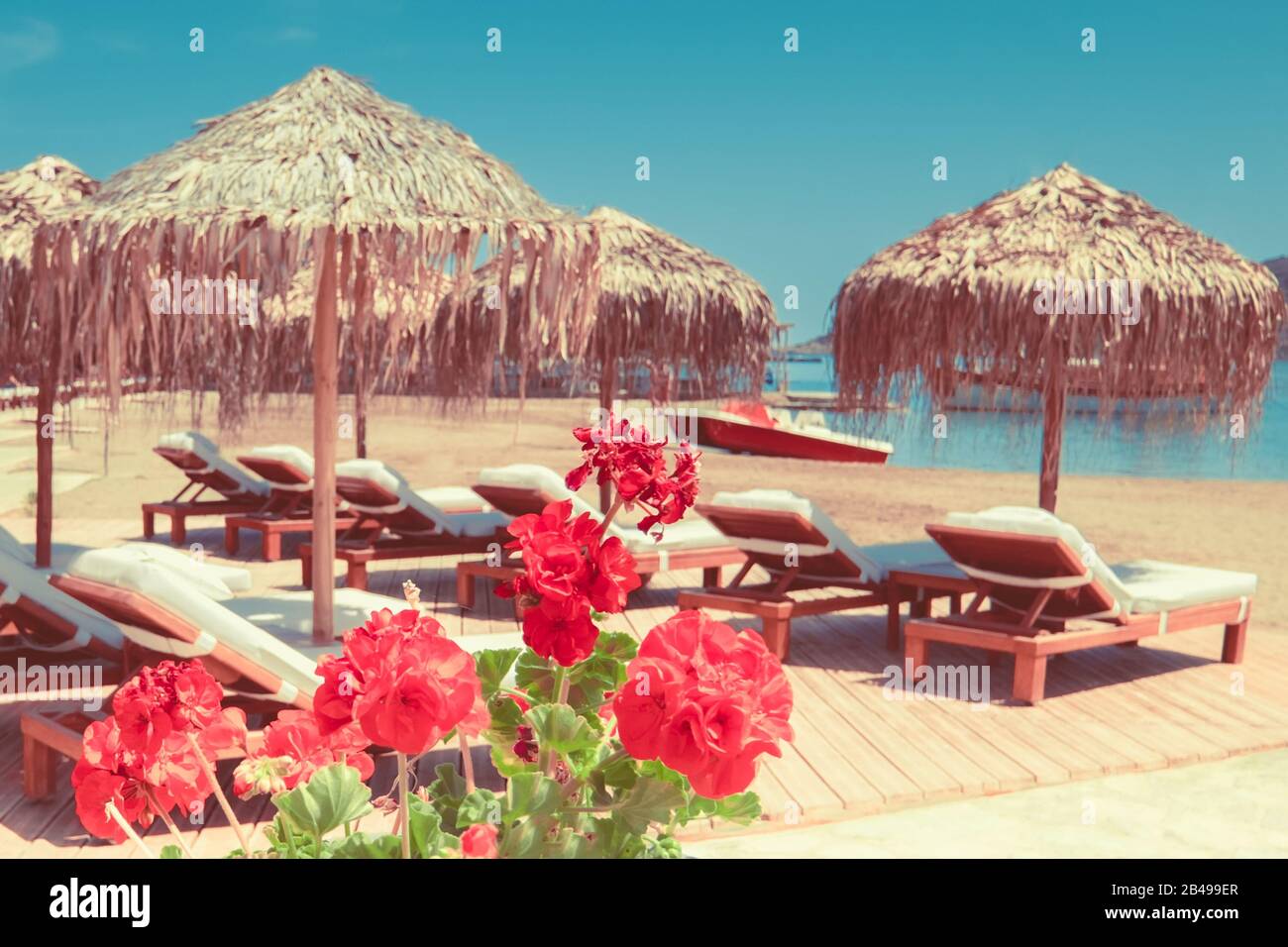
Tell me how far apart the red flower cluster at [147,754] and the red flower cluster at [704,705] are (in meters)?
0.34

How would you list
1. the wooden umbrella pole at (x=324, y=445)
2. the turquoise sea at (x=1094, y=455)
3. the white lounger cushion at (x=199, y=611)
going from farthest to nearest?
the turquoise sea at (x=1094, y=455), the wooden umbrella pole at (x=324, y=445), the white lounger cushion at (x=199, y=611)

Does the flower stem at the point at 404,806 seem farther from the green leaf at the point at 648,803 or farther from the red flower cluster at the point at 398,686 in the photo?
the green leaf at the point at 648,803

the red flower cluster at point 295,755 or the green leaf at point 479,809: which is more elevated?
the red flower cluster at point 295,755

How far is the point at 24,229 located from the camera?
602 cm

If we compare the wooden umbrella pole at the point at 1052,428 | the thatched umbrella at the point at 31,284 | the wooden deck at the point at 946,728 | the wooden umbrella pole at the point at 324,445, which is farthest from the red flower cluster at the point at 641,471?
the wooden umbrella pole at the point at 1052,428

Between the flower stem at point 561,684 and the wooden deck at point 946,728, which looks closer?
the flower stem at point 561,684

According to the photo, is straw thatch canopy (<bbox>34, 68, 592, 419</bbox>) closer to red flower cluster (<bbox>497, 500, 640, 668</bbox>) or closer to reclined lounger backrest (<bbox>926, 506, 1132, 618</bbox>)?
reclined lounger backrest (<bbox>926, 506, 1132, 618</bbox>)

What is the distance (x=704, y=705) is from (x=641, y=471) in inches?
7.5

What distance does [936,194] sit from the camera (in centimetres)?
8294

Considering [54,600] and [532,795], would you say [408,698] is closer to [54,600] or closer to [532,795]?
[532,795]

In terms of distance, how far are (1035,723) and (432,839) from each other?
4.40 meters

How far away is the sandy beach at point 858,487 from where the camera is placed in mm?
12031

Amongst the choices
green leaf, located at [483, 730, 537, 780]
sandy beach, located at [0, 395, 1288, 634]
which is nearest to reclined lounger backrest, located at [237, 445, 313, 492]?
sandy beach, located at [0, 395, 1288, 634]

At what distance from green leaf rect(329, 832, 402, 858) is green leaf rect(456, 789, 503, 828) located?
0.06 meters
